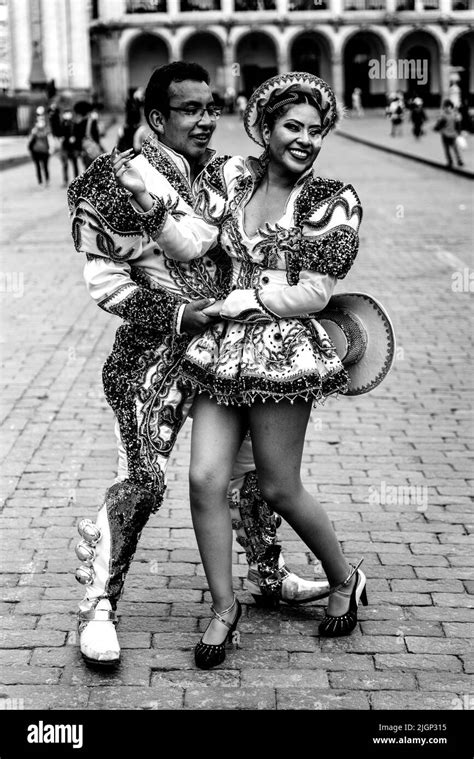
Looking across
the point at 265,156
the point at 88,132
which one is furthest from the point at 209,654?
the point at 88,132

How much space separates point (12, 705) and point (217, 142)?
1358 inches

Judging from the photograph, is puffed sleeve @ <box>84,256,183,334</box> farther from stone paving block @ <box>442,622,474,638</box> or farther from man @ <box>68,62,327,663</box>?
stone paving block @ <box>442,622,474,638</box>

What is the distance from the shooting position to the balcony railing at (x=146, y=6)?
73188mm

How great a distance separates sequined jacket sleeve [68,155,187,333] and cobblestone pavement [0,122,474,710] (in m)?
1.24

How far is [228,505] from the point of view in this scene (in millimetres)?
4098

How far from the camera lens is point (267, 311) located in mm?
3852

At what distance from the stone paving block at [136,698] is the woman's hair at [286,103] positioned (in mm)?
1954

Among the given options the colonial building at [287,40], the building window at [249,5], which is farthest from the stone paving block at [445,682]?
the building window at [249,5]

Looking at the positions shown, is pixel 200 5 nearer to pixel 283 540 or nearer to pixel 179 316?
pixel 283 540

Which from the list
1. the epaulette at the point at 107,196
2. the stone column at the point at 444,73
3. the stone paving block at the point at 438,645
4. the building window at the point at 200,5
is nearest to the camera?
the epaulette at the point at 107,196

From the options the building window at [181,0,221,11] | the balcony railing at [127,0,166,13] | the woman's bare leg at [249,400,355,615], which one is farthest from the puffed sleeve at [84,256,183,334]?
the building window at [181,0,221,11]

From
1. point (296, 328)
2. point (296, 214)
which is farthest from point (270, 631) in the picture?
point (296, 214)

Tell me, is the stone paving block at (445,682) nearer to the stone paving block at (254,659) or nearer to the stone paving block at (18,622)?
the stone paving block at (254,659)
